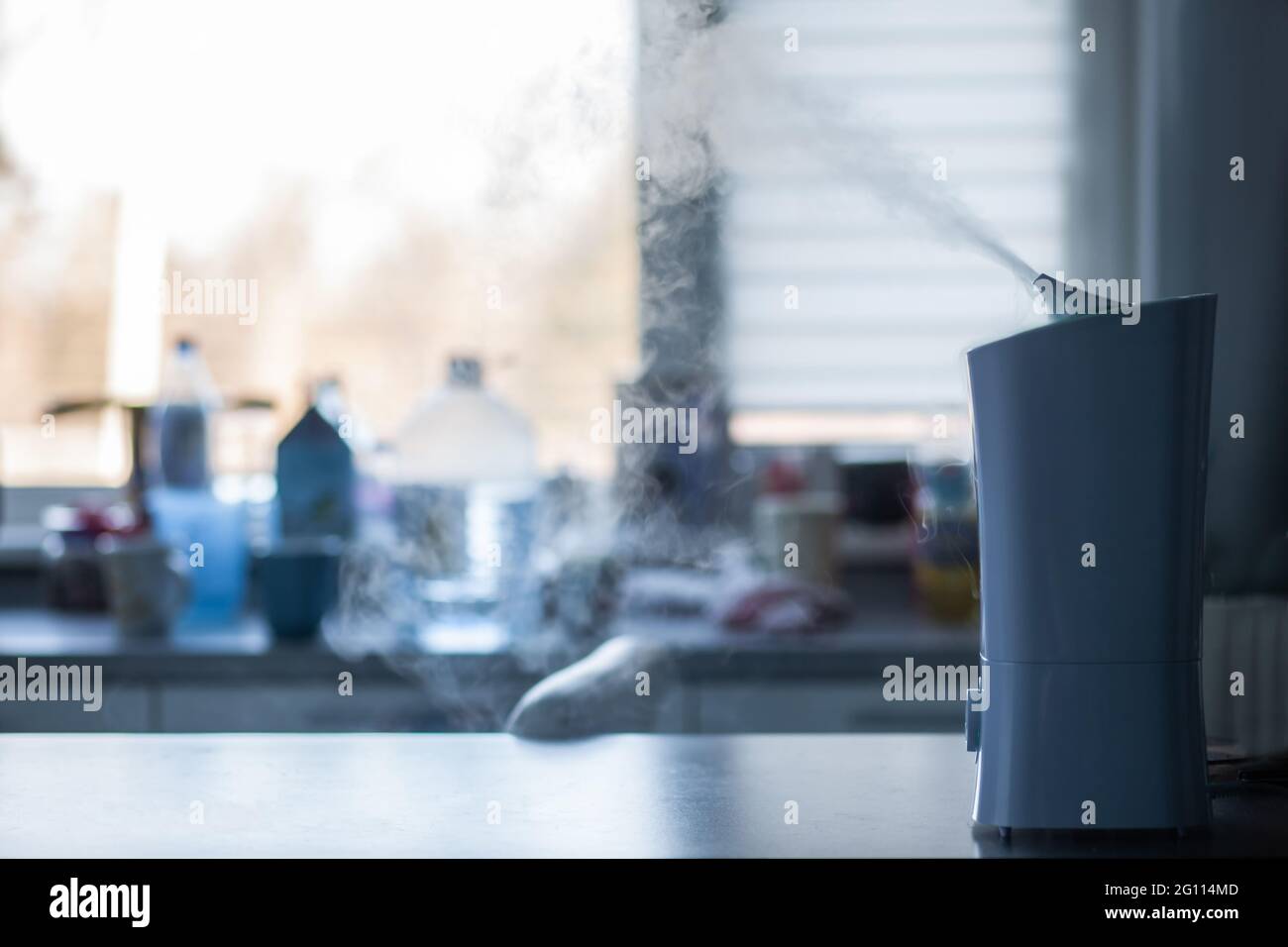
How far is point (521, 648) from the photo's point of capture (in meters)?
1.56

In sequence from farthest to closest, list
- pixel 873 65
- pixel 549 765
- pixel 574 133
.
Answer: pixel 873 65 < pixel 574 133 < pixel 549 765

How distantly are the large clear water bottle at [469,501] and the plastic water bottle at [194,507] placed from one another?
0.25 meters

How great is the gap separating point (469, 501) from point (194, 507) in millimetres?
398

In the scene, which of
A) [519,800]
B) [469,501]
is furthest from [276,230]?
[519,800]

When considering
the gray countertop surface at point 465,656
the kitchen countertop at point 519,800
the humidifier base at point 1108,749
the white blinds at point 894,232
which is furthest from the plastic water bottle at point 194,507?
the humidifier base at point 1108,749

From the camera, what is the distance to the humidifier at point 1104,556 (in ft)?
2.04

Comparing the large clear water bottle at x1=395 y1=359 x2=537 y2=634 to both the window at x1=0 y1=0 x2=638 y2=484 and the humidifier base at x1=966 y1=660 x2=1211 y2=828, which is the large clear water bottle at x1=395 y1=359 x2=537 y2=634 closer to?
the window at x1=0 y1=0 x2=638 y2=484

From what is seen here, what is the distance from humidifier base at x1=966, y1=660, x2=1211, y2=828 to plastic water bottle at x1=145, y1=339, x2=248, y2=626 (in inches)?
56.4

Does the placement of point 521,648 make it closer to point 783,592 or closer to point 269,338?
point 783,592

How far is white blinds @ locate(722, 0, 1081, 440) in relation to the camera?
2.11 metres

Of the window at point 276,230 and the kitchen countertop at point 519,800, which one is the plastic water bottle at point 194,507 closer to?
the window at point 276,230

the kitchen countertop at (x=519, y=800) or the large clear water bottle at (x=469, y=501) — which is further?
the large clear water bottle at (x=469, y=501)
